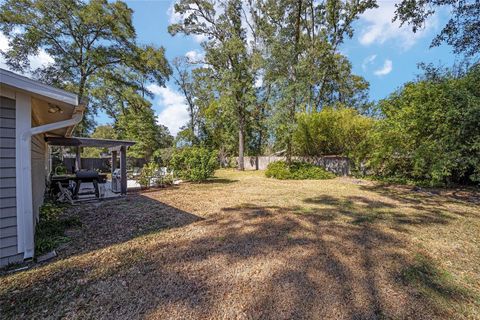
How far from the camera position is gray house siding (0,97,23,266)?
8.96ft

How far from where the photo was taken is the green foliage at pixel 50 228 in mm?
3293

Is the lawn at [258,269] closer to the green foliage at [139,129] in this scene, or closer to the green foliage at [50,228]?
the green foliage at [50,228]

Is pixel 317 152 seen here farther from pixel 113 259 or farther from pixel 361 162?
pixel 113 259

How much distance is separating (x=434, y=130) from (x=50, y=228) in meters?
11.5

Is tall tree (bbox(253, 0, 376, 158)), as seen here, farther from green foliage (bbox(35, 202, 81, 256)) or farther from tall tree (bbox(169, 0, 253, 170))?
green foliage (bbox(35, 202, 81, 256))

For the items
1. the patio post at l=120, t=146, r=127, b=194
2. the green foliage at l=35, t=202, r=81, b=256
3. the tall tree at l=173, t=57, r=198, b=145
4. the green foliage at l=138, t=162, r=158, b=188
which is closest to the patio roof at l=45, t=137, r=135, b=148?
the patio post at l=120, t=146, r=127, b=194

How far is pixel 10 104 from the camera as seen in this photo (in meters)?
2.80

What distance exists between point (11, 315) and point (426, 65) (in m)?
13.3

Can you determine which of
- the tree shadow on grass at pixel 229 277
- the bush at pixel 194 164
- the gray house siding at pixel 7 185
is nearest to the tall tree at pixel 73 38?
the bush at pixel 194 164

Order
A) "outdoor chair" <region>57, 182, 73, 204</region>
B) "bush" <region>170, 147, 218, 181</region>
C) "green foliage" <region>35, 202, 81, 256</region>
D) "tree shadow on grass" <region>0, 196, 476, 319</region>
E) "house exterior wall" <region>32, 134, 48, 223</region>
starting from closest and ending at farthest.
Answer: "tree shadow on grass" <region>0, 196, 476, 319</region>
"green foliage" <region>35, 202, 81, 256</region>
"house exterior wall" <region>32, 134, 48, 223</region>
"outdoor chair" <region>57, 182, 73, 204</region>
"bush" <region>170, 147, 218, 181</region>

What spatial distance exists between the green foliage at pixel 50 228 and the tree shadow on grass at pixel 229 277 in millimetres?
450

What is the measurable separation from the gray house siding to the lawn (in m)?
0.42

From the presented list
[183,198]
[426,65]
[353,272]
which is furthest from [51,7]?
[426,65]

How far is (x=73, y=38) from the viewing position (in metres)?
12.5
